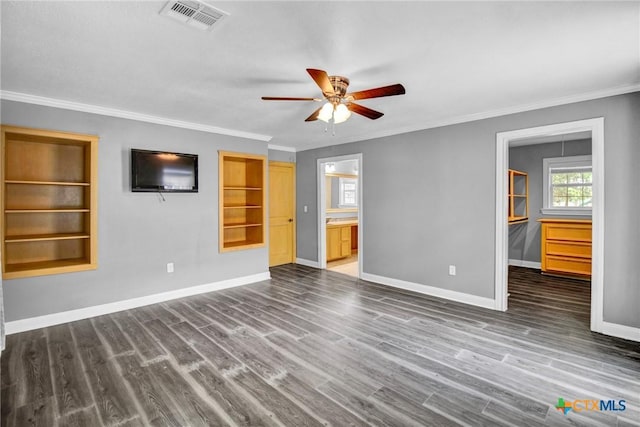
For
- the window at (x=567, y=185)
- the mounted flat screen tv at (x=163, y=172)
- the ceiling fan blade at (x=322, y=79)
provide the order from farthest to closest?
the window at (x=567, y=185)
the mounted flat screen tv at (x=163, y=172)
the ceiling fan blade at (x=322, y=79)

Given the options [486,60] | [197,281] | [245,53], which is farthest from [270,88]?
[197,281]

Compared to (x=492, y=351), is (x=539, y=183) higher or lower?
higher

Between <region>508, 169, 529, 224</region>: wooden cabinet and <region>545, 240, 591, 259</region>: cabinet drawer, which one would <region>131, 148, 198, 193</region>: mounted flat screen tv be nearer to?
<region>508, 169, 529, 224</region>: wooden cabinet

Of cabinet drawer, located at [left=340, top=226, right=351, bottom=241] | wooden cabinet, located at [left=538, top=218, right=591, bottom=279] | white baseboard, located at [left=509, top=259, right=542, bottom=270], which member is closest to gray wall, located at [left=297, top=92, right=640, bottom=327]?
cabinet drawer, located at [left=340, top=226, right=351, bottom=241]

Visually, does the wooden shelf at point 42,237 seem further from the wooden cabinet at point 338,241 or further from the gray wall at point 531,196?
the gray wall at point 531,196

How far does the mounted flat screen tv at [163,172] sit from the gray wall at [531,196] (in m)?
6.19

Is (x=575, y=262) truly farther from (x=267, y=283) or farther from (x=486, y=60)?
(x=267, y=283)

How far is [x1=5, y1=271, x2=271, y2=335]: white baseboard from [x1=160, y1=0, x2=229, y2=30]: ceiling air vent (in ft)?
11.4

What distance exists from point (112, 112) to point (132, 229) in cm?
145

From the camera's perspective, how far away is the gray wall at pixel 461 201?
124 inches

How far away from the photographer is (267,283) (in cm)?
529

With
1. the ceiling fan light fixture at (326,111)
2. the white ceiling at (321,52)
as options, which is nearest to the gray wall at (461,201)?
the white ceiling at (321,52)

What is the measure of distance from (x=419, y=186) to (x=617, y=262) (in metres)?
2.32

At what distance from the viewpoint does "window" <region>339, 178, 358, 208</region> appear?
847cm
